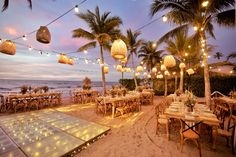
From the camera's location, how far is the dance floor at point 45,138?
289 cm

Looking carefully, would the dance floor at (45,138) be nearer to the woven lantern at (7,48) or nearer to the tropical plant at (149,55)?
the woven lantern at (7,48)

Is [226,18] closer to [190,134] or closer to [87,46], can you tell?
[190,134]

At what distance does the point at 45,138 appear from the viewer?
3547 millimetres

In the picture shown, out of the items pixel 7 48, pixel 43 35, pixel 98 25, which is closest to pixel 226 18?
pixel 98 25

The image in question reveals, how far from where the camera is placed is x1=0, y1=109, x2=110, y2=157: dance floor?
289 centimetres

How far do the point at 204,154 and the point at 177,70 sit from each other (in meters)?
13.1

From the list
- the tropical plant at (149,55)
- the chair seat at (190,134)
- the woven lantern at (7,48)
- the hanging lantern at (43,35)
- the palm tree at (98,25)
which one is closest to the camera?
the chair seat at (190,134)

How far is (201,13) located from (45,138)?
26.8 feet

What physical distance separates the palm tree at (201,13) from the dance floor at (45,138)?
5.71 metres

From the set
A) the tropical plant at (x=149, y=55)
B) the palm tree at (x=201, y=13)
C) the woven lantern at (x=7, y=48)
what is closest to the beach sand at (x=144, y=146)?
the palm tree at (x=201, y=13)

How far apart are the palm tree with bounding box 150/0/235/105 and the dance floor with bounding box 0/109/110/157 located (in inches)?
225

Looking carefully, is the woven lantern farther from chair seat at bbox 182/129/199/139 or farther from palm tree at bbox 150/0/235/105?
palm tree at bbox 150/0/235/105

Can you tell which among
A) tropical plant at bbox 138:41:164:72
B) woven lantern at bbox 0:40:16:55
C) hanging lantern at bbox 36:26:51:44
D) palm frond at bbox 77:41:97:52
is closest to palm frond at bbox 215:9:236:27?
hanging lantern at bbox 36:26:51:44

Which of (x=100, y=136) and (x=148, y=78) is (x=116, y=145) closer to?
(x=100, y=136)
